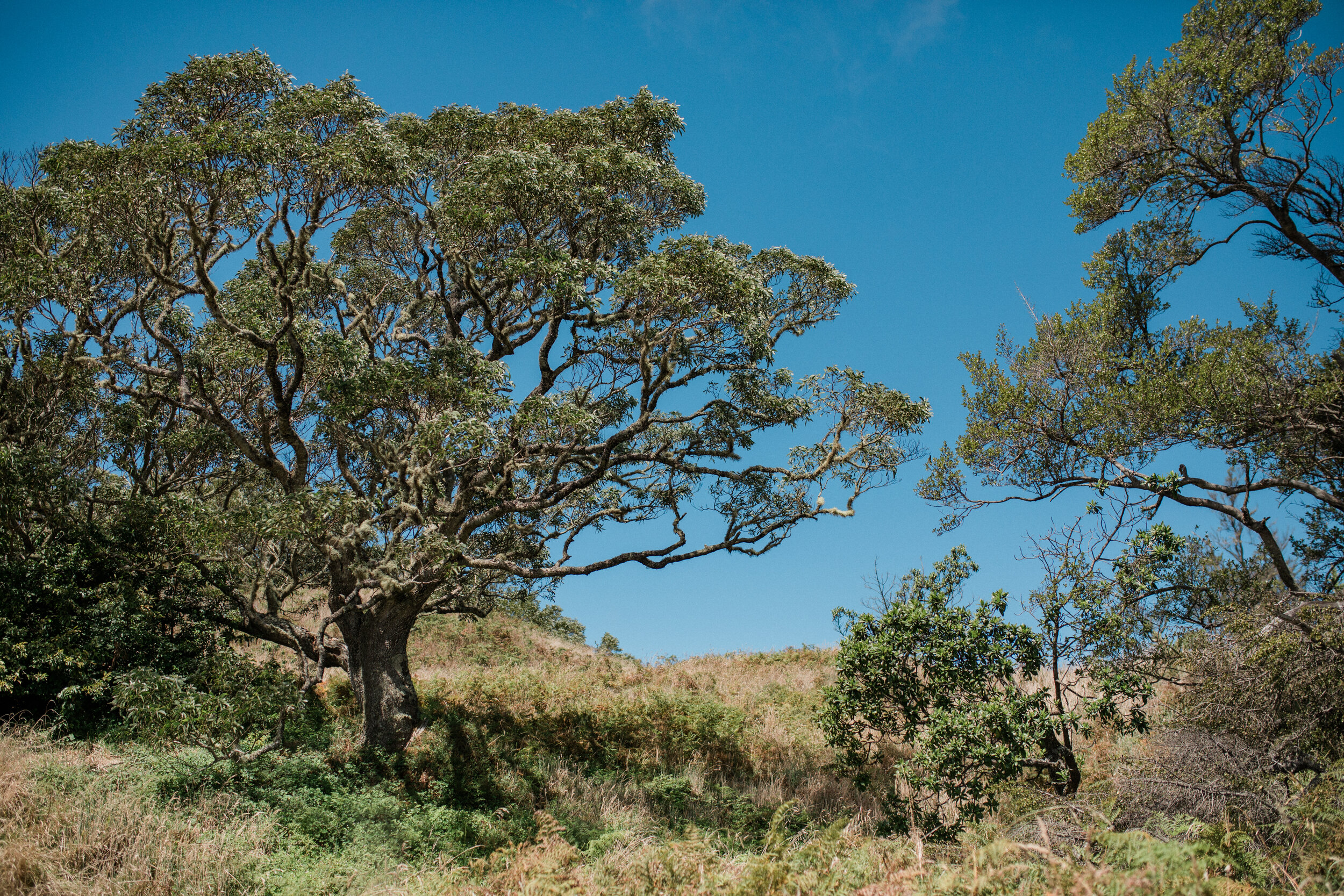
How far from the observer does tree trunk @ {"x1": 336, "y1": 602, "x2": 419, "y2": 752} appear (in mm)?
13711

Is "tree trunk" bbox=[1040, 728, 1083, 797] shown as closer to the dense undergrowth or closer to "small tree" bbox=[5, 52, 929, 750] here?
the dense undergrowth

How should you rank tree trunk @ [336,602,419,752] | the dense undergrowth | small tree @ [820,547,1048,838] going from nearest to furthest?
1. the dense undergrowth
2. small tree @ [820,547,1048,838]
3. tree trunk @ [336,602,419,752]

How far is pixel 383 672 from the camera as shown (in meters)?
14.1

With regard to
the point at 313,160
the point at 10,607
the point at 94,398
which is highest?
the point at 313,160

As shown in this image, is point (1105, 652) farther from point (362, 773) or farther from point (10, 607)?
point (10, 607)

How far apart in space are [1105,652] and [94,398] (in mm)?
19601

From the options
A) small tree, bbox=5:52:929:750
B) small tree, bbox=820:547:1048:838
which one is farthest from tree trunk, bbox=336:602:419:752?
small tree, bbox=820:547:1048:838

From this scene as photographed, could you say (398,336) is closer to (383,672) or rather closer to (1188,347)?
(383,672)

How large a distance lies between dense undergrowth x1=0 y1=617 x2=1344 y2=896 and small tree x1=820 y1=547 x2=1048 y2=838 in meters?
0.62

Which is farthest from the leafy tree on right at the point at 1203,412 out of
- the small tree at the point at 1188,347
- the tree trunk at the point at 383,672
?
the tree trunk at the point at 383,672

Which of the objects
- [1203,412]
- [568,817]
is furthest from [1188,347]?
[568,817]

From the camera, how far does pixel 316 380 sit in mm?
12898

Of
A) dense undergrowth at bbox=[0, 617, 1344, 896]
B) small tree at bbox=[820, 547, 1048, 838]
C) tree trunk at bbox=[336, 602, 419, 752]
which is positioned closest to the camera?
dense undergrowth at bbox=[0, 617, 1344, 896]

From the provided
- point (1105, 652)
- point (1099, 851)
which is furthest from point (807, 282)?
point (1099, 851)
